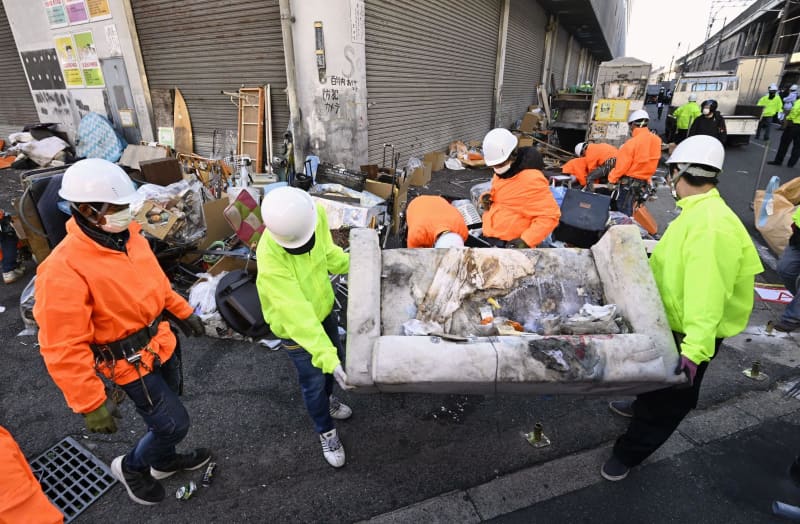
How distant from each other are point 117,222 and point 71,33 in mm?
10358

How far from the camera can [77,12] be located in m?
8.38

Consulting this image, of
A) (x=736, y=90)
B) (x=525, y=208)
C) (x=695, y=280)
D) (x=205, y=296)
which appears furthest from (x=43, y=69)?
(x=736, y=90)

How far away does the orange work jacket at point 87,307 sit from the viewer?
65.2 inches

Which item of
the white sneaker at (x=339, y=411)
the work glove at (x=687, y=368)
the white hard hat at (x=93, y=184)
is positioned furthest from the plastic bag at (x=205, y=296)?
the work glove at (x=687, y=368)

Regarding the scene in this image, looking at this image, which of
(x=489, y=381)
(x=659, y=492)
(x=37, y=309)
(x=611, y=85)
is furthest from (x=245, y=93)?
(x=611, y=85)

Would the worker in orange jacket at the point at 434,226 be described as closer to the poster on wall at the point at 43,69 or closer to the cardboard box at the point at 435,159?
the cardboard box at the point at 435,159

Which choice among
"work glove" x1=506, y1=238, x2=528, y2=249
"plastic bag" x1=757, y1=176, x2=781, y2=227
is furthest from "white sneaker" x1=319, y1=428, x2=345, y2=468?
"plastic bag" x1=757, y1=176, x2=781, y2=227

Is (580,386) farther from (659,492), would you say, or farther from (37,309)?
(37,309)

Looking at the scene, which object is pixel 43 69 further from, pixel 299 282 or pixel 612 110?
pixel 612 110

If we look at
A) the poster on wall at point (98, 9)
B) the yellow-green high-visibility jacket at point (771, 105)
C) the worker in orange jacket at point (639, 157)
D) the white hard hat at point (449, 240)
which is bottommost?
the white hard hat at point (449, 240)

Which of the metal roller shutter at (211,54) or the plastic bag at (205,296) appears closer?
the plastic bag at (205,296)

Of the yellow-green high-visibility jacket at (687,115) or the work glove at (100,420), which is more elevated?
the yellow-green high-visibility jacket at (687,115)

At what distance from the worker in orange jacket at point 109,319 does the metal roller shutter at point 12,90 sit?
1333 cm

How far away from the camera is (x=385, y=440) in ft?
9.02
